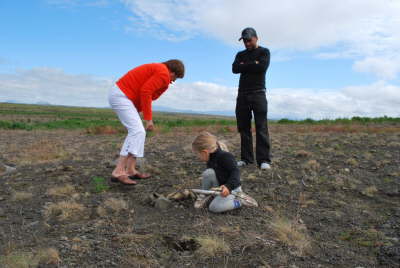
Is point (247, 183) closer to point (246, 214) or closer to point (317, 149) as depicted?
point (246, 214)

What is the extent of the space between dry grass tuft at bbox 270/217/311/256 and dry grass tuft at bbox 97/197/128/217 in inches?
71.3

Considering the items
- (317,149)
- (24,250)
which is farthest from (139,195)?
(317,149)

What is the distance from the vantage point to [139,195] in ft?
15.8

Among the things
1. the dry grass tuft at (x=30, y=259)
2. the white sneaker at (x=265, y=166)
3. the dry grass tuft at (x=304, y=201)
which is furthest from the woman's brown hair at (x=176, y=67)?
the dry grass tuft at (x=30, y=259)

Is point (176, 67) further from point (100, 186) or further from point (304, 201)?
point (304, 201)

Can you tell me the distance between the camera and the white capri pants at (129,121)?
493cm

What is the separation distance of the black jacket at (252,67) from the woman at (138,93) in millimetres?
1421

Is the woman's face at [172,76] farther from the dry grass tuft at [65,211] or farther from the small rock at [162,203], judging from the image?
the dry grass tuft at [65,211]

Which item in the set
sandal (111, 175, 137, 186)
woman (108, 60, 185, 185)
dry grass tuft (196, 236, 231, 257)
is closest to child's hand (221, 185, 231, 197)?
dry grass tuft (196, 236, 231, 257)

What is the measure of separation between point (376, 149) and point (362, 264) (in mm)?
6509

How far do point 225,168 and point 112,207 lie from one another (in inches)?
56.7

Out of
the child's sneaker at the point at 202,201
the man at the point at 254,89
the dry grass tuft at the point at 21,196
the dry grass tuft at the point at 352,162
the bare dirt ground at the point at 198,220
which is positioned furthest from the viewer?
the dry grass tuft at the point at 352,162

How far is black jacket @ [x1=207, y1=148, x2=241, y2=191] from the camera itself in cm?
387

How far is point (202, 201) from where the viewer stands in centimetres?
411
